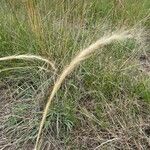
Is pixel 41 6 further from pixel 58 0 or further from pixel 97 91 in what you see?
pixel 97 91

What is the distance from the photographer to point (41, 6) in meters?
3.39

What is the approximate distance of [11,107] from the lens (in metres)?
2.88

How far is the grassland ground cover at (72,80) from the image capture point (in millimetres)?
2678

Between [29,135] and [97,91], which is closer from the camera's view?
[29,135]

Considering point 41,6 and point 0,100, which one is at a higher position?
point 41,6

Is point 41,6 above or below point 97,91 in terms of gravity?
above

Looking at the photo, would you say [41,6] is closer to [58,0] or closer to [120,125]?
[58,0]

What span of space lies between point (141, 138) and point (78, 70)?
604mm

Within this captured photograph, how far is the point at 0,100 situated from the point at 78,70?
512 mm

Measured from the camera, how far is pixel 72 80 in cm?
292

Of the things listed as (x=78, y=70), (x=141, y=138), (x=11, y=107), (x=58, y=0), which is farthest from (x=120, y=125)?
(x=58, y=0)

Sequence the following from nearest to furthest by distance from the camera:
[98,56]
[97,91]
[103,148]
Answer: [103,148]
[97,91]
[98,56]

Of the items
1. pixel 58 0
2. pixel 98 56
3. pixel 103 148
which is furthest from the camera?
pixel 58 0

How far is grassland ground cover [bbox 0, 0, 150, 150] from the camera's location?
8.79ft
